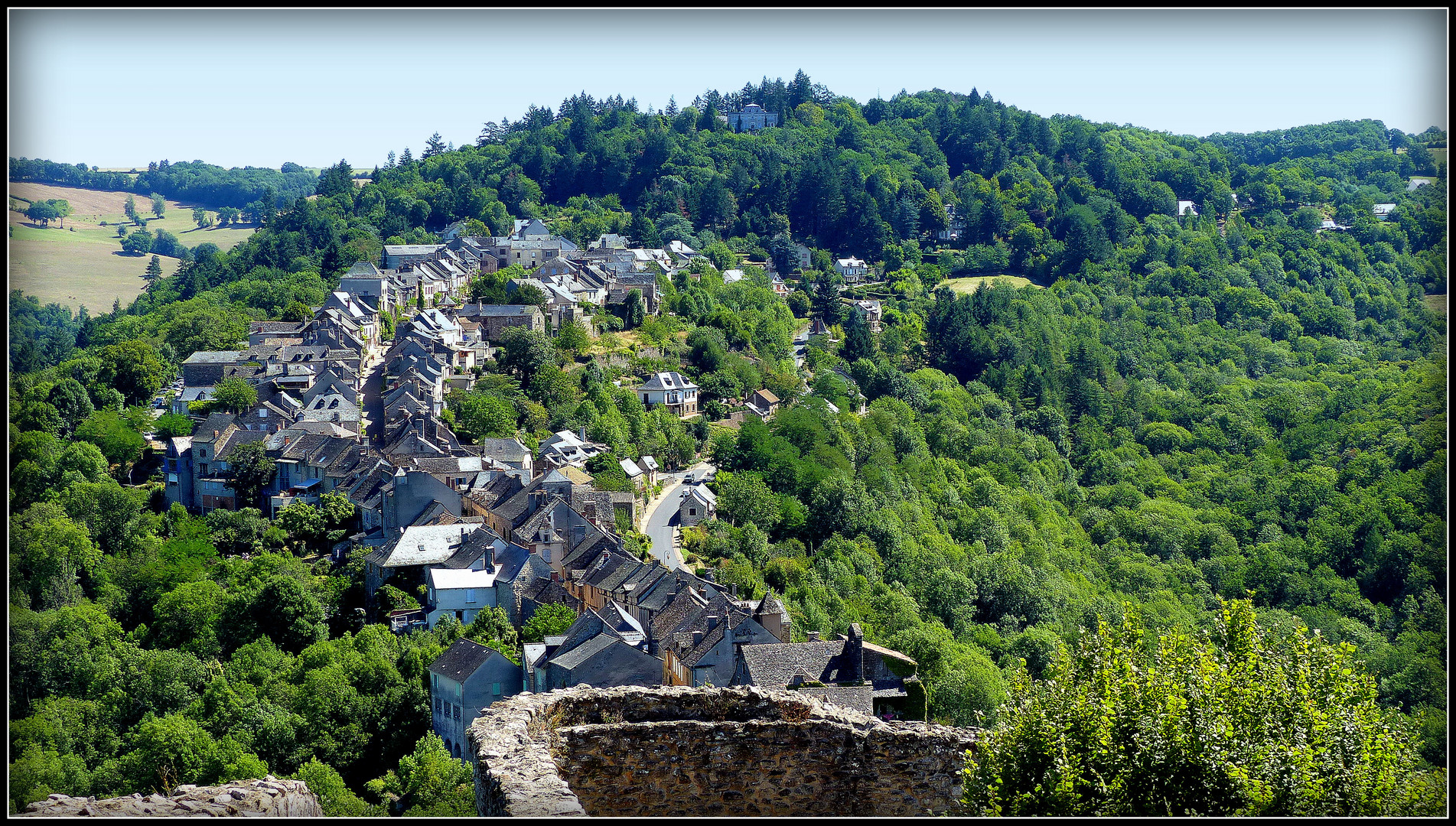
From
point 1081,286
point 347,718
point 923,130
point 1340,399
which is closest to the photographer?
point 347,718

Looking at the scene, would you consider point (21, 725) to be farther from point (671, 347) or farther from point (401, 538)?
point (671, 347)

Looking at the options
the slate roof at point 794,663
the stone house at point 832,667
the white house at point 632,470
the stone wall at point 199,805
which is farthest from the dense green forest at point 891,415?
the stone wall at point 199,805

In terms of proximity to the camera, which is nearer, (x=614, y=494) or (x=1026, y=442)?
(x=614, y=494)

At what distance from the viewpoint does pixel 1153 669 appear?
1040 cm

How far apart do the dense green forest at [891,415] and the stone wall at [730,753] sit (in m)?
6.09

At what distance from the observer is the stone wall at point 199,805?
8367mm

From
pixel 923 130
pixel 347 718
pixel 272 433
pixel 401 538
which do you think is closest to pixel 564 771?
pixel 347 718

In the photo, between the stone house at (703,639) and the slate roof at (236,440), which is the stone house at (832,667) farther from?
the slate roof at (236,440)

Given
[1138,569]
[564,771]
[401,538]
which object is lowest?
[1138,569]

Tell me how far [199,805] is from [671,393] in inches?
2010

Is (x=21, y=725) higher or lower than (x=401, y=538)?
lower

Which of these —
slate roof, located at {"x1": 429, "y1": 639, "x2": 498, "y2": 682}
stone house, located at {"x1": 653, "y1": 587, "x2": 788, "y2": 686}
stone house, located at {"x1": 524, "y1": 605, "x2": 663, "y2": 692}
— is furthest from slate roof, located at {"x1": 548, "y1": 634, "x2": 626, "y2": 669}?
slate roof, located at {"x1": 429, "y1": 639, "x2": 498, "y2": 682}

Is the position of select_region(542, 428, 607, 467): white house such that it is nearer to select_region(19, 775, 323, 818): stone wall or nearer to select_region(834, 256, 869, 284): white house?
select_region(19, 775, 323, 818): stone wall

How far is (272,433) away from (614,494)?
12302mm
